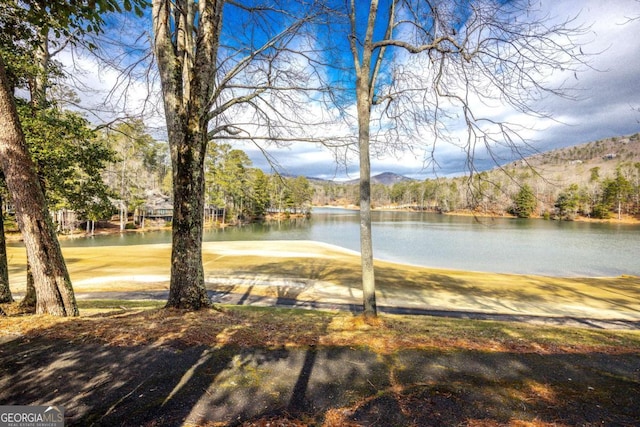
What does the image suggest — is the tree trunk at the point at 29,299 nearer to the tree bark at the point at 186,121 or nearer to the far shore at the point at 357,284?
the tree bark at the point at 186,121

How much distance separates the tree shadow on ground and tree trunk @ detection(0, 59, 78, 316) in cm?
85

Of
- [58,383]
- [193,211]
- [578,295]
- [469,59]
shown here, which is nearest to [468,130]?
[469,59]

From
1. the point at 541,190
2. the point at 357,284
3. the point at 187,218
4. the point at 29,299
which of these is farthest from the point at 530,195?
the point at 357,284

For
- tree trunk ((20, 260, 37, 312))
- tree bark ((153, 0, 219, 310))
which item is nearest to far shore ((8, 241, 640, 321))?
tree bark ((153, 0, 219, 310))

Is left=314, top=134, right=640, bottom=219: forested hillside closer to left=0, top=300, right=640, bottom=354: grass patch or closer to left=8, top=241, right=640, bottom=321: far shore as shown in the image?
left=0, top=300, right=640, bottom=354: grass patch

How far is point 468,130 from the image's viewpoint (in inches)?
173

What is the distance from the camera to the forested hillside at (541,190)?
3.94m

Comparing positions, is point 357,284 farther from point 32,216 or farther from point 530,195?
point 32,216

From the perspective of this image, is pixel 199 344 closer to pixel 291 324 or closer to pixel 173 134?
pixel 291 324

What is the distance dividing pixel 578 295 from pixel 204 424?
52.4 feet

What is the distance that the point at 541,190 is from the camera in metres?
9.73

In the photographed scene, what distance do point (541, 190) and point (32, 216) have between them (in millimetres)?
13083

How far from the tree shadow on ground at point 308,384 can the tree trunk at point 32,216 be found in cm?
85

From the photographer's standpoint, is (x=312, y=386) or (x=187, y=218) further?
(x=187, y=218)
